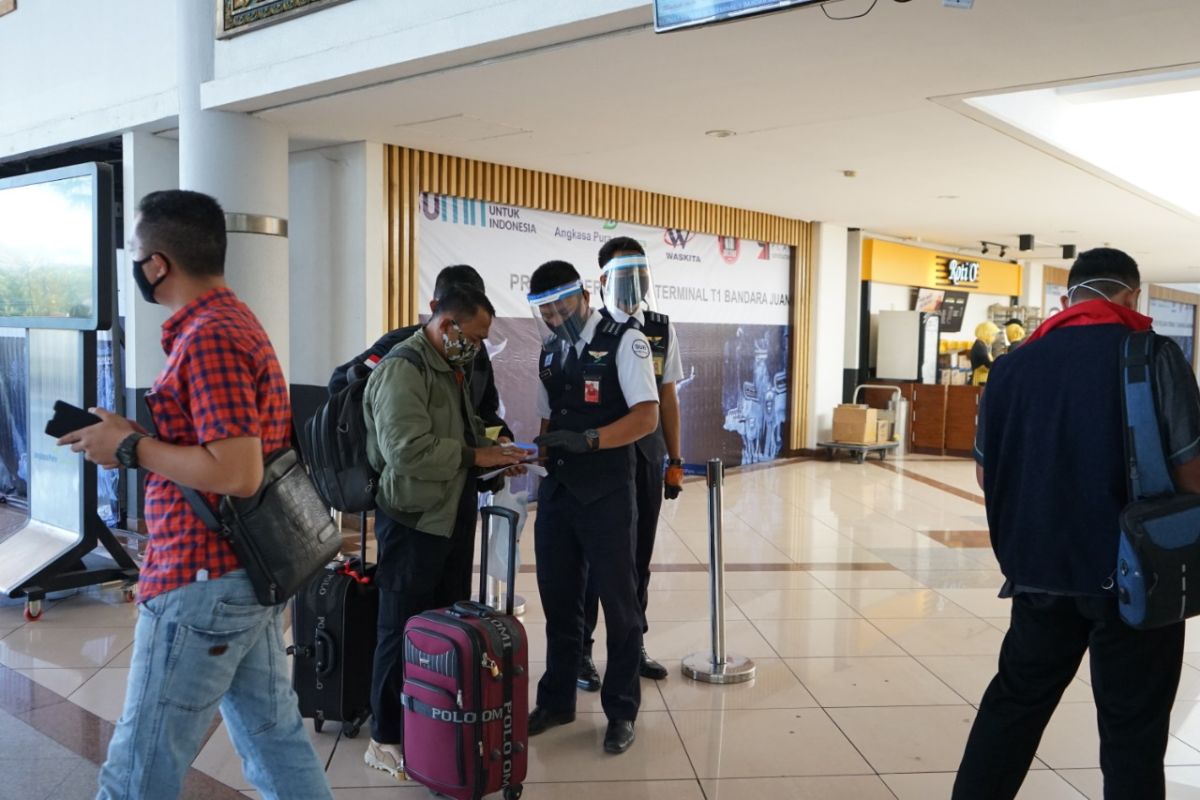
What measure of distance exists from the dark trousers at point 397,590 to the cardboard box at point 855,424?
8362 mm

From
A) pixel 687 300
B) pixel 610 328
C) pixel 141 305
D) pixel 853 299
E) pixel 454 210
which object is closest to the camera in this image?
pixel 610 328

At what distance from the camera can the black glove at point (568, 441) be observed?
2.95 meters

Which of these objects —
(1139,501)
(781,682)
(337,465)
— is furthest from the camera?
(781,682)

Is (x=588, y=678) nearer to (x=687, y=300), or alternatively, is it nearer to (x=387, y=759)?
(x=387, y=759)

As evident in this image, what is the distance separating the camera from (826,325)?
11.0 meters

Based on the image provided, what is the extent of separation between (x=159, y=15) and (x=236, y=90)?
1471 millimetres

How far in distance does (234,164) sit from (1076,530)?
476 cm

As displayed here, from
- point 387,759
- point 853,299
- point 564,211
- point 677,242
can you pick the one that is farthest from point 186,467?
point 853,299

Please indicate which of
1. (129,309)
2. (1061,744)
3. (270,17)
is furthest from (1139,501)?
(129,309)

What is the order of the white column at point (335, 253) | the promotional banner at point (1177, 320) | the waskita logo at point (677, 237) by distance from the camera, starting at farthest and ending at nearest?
1. the promotional banner at point (1177, 320)
2. the waskita logo at point (677, 237)
3. the white column at point (335, 253)

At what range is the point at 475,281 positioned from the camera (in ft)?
9.80

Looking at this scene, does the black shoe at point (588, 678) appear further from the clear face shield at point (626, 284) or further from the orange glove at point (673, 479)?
the clear face shield at point (626, 284)

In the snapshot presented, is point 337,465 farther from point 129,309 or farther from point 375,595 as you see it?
point 129,309

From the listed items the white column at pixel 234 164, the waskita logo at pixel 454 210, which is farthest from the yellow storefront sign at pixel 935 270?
the white column at pixel 234 164
